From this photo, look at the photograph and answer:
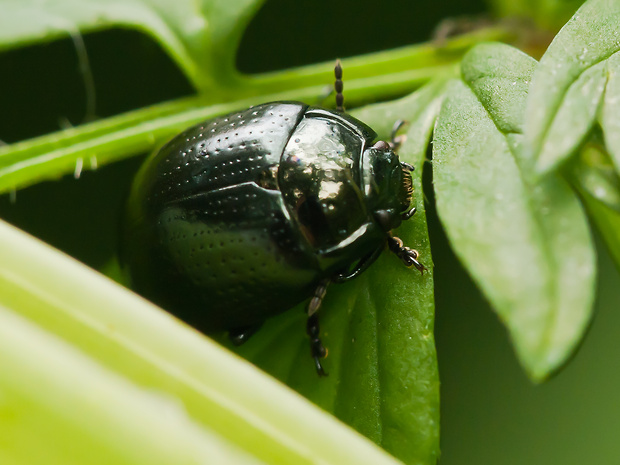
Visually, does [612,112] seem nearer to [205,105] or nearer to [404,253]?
[404,253]

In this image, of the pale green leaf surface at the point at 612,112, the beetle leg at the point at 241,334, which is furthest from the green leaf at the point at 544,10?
the beetle leg at the point at 241,334

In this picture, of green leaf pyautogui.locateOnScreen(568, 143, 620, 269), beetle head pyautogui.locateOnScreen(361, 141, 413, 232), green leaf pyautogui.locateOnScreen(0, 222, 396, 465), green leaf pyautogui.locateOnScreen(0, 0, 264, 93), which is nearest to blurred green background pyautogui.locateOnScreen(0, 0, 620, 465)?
beetle head pyautogui.locateOnScreen(361, 141, 413, 232)

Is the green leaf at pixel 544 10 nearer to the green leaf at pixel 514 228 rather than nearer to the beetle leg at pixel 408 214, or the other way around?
the green leaf at pixel 514 228

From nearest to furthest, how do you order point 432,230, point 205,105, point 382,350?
point 382,350 → point 432,230 → point 205,105

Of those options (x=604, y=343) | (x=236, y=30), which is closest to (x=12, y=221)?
(x=236, y=30)

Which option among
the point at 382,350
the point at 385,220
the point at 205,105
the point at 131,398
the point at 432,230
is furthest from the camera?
the point at 205,105

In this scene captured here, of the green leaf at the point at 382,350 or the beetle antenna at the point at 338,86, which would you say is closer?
the green leaf at the point at 382,350

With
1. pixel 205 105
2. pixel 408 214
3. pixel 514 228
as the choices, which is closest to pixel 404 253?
pixel 408 214

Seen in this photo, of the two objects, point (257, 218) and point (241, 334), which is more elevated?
point (257, 218)
